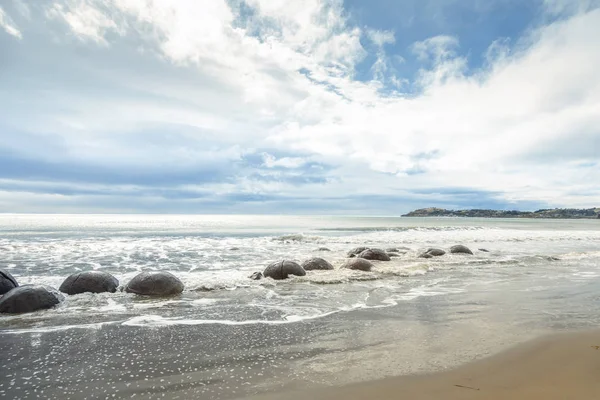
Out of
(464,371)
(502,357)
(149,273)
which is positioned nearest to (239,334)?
(464,371)

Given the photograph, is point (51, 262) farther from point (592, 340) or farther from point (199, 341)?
point (592, 340)

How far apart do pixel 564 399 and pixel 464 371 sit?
1032mm

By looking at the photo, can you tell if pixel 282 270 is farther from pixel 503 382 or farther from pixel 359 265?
pixel 503 382

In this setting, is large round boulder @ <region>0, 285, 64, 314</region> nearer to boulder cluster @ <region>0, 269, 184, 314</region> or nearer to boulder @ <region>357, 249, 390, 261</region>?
boulder cluster @ <region>0, 269, 184, 314</region>

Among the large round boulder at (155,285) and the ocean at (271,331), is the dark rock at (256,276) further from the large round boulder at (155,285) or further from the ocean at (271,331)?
the large round boulder at (155,285)

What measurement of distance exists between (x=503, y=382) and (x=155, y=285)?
8646mm

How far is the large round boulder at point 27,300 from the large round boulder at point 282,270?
6.32 meters

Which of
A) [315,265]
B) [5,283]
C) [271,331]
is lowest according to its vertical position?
[271,331]

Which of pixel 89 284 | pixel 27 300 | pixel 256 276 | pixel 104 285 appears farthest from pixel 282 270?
pixel 27 300

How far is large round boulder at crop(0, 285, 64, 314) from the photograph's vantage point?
793 cm

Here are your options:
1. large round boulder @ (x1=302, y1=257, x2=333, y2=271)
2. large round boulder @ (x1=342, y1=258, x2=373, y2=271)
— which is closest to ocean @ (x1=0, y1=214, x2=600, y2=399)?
large round boulder @ (x1=342, y1=258, x2=373, y2=271)

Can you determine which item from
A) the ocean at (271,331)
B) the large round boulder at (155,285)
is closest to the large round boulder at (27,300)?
the ocean at (271,331)

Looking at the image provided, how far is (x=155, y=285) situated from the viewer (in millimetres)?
10070

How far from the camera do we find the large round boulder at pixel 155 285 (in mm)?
9984
